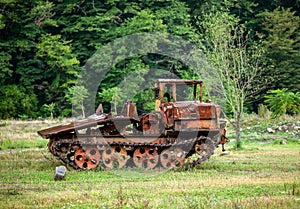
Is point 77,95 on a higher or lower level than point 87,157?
higher

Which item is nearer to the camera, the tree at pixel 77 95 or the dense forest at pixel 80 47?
the tree at pixel 77 95

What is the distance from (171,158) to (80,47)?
1358 inches

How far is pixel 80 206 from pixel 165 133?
263 inches

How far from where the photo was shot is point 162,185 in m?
13.0

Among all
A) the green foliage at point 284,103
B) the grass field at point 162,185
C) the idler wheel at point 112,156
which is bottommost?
the grass field at point 162,185

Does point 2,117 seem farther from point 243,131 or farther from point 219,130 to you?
point 219,130

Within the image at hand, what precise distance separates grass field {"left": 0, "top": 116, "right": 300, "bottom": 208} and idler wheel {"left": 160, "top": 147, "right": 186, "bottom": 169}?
1.63 ft

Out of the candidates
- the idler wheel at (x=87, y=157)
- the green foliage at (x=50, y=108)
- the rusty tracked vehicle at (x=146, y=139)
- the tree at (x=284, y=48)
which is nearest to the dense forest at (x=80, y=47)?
the tree at (x=284, y=48)

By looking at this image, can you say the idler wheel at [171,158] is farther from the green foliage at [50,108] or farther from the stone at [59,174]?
the green foliage at [50,108]

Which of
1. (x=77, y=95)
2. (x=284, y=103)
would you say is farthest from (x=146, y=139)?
(x=77, y=95)

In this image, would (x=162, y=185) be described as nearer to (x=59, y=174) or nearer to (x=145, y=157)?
(x=59, y=174)

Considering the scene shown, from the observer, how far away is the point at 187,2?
55094 mm

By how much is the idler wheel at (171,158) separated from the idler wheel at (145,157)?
0.73 feet

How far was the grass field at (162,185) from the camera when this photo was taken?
10445 millimetres
